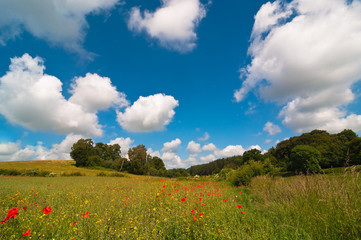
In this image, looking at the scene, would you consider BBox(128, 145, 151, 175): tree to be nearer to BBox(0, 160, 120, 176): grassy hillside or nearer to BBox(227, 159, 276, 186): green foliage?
BBox(0, 160, 120, 176): grassy hillside

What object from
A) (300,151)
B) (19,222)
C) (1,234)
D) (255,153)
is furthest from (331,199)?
(255,153)

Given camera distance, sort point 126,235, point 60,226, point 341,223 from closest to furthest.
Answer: point 341,223
point 126,235
point 60,226

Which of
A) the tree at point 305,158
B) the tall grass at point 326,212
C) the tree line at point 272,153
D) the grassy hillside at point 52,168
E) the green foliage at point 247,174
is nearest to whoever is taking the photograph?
the tall grass at point 326,212

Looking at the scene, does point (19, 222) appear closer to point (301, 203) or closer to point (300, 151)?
point (301, 203)

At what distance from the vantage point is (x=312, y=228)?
12.5 ft

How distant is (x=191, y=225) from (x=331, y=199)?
11.9ft

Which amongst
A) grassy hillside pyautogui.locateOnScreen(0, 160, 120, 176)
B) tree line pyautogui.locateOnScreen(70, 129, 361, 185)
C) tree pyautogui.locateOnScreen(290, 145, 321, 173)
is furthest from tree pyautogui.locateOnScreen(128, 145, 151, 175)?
tree pyautogui.locateOnScreen(290, 145, 321, 173)

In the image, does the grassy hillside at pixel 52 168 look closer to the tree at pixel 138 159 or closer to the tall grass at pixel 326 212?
the tree at pixel 138 159

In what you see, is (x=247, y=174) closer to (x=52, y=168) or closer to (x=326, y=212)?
(x=326, y=212)

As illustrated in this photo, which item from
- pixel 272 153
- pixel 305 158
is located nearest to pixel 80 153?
pixel 305 158

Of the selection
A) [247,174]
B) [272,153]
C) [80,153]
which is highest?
[272,153]

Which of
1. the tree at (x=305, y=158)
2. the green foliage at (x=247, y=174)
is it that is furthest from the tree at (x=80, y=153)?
the tree at (x=305, y=158)

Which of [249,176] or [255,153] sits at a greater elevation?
[255,153]

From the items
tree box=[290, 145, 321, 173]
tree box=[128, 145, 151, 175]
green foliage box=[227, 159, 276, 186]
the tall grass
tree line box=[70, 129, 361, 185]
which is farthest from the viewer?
tree box=[128, 145, 151, 175]
